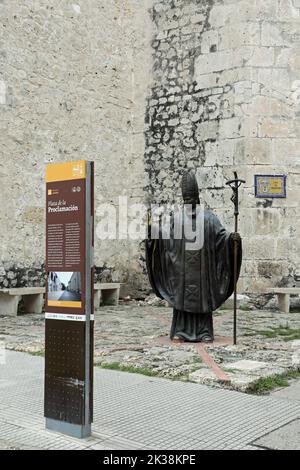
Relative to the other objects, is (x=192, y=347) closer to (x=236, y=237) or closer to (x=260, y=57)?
(x=236, y=237)

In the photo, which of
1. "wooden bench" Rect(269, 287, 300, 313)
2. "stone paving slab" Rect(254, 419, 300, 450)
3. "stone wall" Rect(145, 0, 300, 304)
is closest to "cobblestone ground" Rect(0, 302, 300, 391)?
"wooden bench" Rect(269, 287, 300, 313)

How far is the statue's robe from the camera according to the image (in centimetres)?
668

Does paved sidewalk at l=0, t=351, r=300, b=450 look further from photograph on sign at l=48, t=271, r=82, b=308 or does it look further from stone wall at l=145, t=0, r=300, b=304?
stone wall at l=145, t=0, r=300, b=304

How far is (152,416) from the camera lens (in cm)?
403

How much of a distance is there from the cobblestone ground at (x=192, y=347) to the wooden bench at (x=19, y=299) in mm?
252

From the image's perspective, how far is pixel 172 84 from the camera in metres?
11.9

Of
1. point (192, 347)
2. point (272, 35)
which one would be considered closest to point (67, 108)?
point (272, 35)

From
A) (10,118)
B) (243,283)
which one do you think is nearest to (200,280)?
(243,283)

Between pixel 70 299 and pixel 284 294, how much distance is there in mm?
7317

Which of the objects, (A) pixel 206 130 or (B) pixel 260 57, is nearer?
(B) pixel 260 57

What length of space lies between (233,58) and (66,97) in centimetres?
319

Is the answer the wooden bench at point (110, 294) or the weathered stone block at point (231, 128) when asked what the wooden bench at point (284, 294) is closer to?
the weathered stone block at point (231, 128)

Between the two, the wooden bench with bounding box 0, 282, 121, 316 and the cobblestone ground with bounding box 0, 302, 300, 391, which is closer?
the cobblestone ground with bounding box 0, 302, 300, 391

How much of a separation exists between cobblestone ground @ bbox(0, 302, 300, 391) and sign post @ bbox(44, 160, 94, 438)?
1.63 metres
